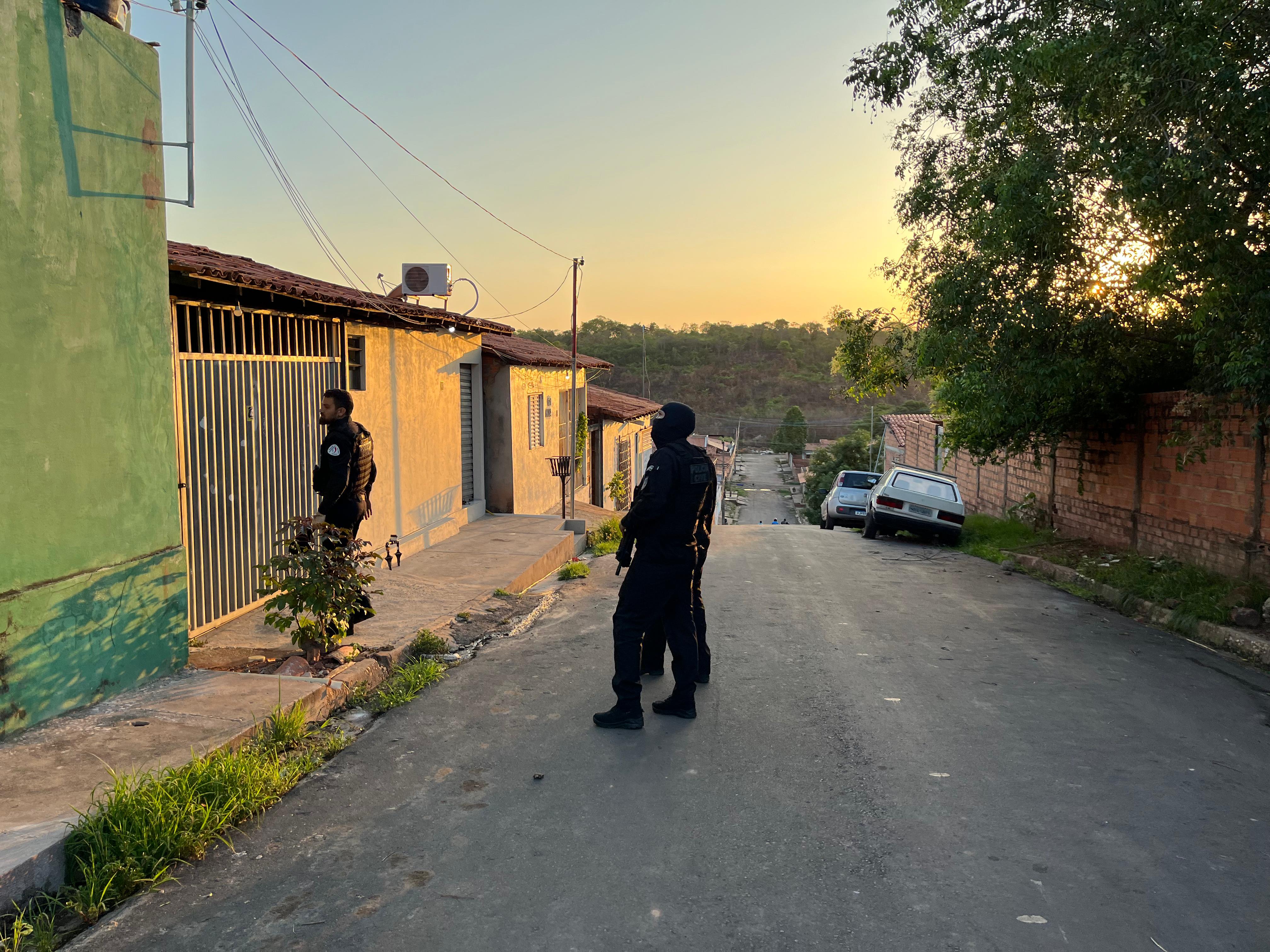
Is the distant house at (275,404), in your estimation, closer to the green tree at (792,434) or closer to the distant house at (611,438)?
the distant house at (611,438)

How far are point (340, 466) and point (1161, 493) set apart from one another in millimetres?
9489

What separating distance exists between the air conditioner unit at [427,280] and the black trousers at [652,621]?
828cm

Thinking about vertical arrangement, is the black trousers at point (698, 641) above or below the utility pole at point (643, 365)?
below

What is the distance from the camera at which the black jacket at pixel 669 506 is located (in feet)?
17.4

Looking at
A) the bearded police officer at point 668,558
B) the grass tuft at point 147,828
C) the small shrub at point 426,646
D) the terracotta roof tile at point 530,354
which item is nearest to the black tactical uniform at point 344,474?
the small shrub at point 426,646

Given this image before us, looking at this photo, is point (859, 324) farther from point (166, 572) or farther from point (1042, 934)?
point (1042, 934)

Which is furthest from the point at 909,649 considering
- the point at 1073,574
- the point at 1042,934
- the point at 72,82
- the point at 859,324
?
the point at 859,324

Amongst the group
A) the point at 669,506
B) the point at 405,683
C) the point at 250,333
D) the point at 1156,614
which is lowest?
the point at 1156,614

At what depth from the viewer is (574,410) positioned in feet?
60.3

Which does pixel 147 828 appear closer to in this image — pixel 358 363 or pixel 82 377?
pixel 82 377

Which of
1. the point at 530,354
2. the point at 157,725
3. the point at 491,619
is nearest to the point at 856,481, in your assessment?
the point at 530,354

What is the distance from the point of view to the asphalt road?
3.13 m

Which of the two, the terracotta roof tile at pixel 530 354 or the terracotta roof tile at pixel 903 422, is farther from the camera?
the terracotta roof tile at pixel 903 422

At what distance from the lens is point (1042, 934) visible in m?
3.08
